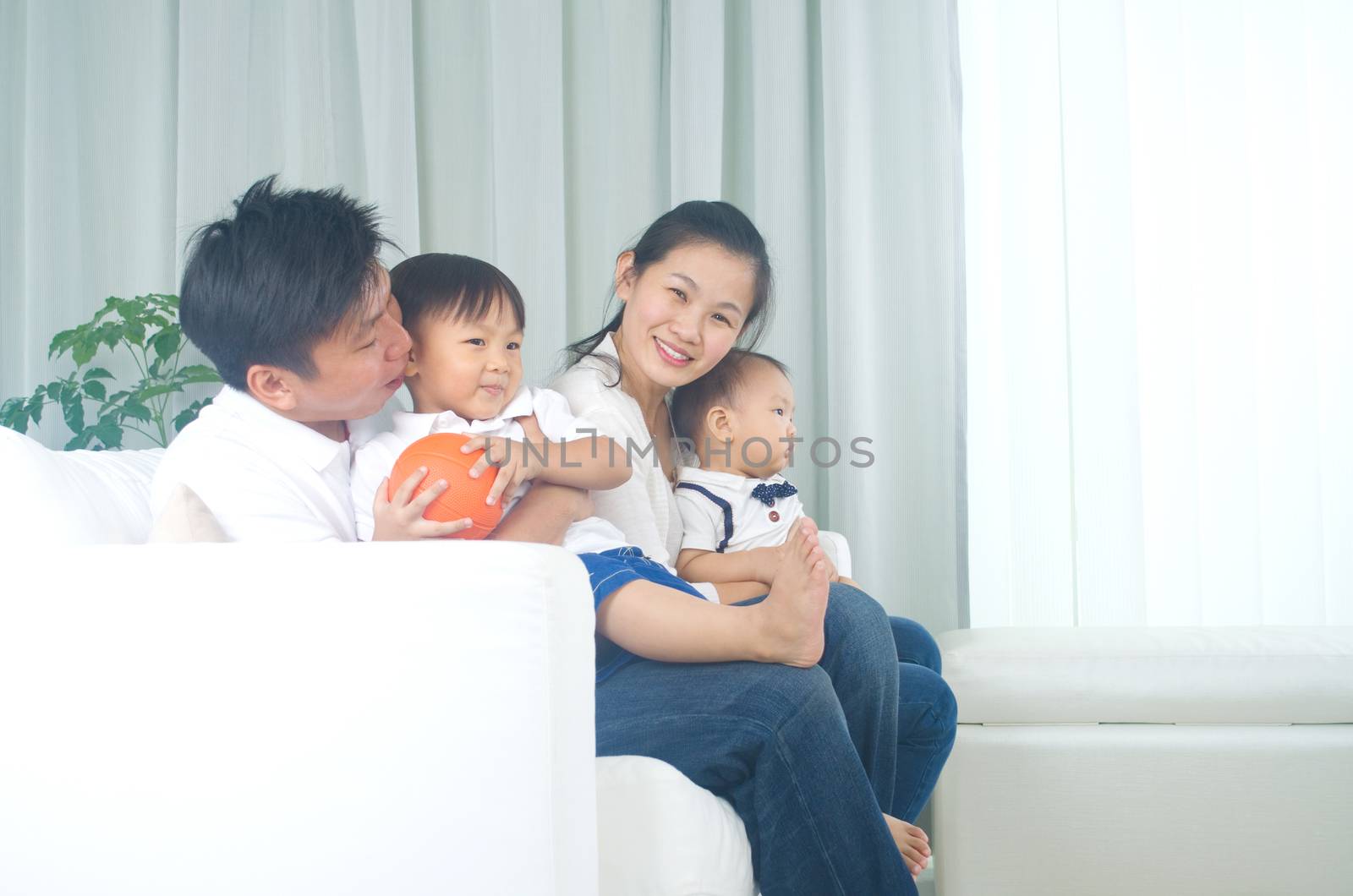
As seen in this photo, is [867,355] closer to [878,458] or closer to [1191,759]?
[878,458]

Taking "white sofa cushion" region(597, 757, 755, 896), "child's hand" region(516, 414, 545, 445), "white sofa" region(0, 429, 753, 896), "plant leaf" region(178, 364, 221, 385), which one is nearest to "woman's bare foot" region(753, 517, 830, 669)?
"white sofa cushion" region(597, 757, 755, 896)

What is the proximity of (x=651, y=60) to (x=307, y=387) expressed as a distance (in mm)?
1980

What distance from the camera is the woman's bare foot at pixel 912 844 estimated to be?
3.81 feet

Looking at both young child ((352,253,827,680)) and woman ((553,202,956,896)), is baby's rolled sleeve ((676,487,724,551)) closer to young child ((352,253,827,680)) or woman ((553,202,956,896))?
woman ((553,202,956,896))

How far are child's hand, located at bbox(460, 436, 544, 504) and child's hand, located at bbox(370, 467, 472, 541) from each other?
2.0 inches

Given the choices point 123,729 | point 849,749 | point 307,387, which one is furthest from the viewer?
point 307,387

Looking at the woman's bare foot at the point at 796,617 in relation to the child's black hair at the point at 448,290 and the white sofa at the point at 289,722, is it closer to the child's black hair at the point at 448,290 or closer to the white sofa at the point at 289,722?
the white sofa at the point at 289,722

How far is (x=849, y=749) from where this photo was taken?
38.1 inches

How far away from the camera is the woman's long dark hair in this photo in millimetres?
1489

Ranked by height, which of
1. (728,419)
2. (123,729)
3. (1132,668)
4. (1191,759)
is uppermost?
(728,419)

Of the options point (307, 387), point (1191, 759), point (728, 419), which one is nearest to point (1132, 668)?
point (1191, 759)

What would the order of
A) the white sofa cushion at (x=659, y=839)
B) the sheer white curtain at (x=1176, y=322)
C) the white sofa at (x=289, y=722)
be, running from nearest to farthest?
the white sofa at (x=289, y=722) < the white sofa cushion at (x=659, y=839) < the sheer white curtain at (x=1176, y=322)

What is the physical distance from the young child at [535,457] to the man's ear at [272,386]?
0.12 m

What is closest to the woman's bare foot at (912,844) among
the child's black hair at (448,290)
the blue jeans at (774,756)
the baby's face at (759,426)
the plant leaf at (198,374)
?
the blue jeans at (774,756)
